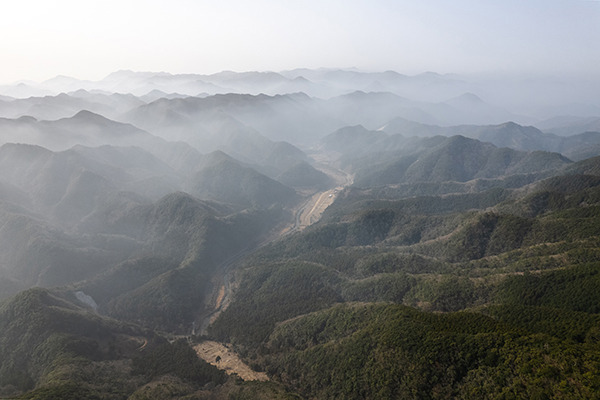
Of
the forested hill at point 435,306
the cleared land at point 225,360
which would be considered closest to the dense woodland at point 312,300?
the forested hill at point 435,306

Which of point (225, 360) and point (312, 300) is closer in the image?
point (225, 360)

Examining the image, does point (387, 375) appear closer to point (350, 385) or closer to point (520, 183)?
point (350, 385)

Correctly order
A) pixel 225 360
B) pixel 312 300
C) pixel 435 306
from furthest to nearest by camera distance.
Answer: pixel 312 300
pixel 225 360
pixel 435 306

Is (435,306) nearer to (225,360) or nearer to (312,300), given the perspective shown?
(312,300)

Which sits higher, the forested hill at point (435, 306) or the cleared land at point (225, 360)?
the forested hill at point (435, 306)

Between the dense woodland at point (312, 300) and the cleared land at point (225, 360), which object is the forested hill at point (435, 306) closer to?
the dense woodland at point (312, 300)

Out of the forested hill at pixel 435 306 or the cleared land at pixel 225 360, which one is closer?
the forested hill at pixel 435 306

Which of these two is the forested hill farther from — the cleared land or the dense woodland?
the cleared land

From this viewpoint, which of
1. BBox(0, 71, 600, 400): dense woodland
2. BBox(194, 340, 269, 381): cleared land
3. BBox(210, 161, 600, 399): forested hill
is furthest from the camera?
BBox(194, 340, 269, 381): cleared land

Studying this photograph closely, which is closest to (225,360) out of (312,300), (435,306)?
(312,300)

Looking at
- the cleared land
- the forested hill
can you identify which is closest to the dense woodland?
the forested hill

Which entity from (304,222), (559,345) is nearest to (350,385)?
(559,345)
